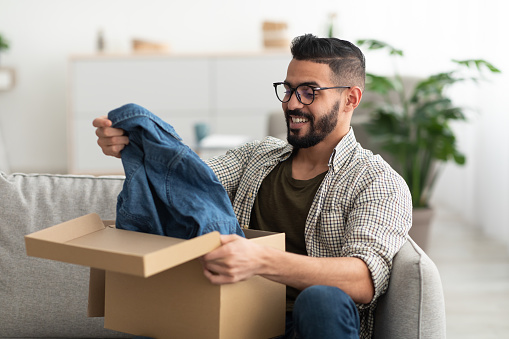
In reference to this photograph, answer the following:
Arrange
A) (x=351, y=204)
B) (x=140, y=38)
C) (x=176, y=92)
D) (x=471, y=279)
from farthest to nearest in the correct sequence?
(x=140, y=38) < (x=176, y=92) < (x=471, y=279) < (x=351, y=204)

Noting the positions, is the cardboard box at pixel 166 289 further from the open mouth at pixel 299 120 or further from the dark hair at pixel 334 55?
the dark hair at pixel 334 55

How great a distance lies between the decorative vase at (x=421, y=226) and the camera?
3344 millimetres

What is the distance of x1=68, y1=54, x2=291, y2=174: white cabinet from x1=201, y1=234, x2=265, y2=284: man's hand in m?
4.25

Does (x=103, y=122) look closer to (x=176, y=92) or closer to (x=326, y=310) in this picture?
(x=326, y=310)

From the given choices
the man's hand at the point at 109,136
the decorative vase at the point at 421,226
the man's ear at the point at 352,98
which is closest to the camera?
the man's hand at the point at 109,136

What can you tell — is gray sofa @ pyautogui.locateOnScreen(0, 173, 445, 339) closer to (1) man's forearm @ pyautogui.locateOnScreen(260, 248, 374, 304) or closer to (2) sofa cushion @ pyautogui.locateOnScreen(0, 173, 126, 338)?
(2) sofa cushion @ pyautogui.locateOnScreen(0, 173, 126, 338)

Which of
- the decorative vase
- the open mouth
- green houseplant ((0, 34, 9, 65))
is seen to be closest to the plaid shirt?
the open mouth

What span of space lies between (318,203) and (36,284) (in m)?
0.78

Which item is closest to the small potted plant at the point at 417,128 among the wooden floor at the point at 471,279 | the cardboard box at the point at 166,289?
the wooden floor at the point at 471,279

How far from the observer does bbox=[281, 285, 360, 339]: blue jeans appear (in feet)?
4.11

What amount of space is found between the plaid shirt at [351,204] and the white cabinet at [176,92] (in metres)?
3.71

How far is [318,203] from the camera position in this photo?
1.58 metres

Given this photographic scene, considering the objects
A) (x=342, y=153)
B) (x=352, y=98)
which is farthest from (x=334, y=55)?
(x=342, y=153)

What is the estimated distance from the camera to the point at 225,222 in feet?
4.58
